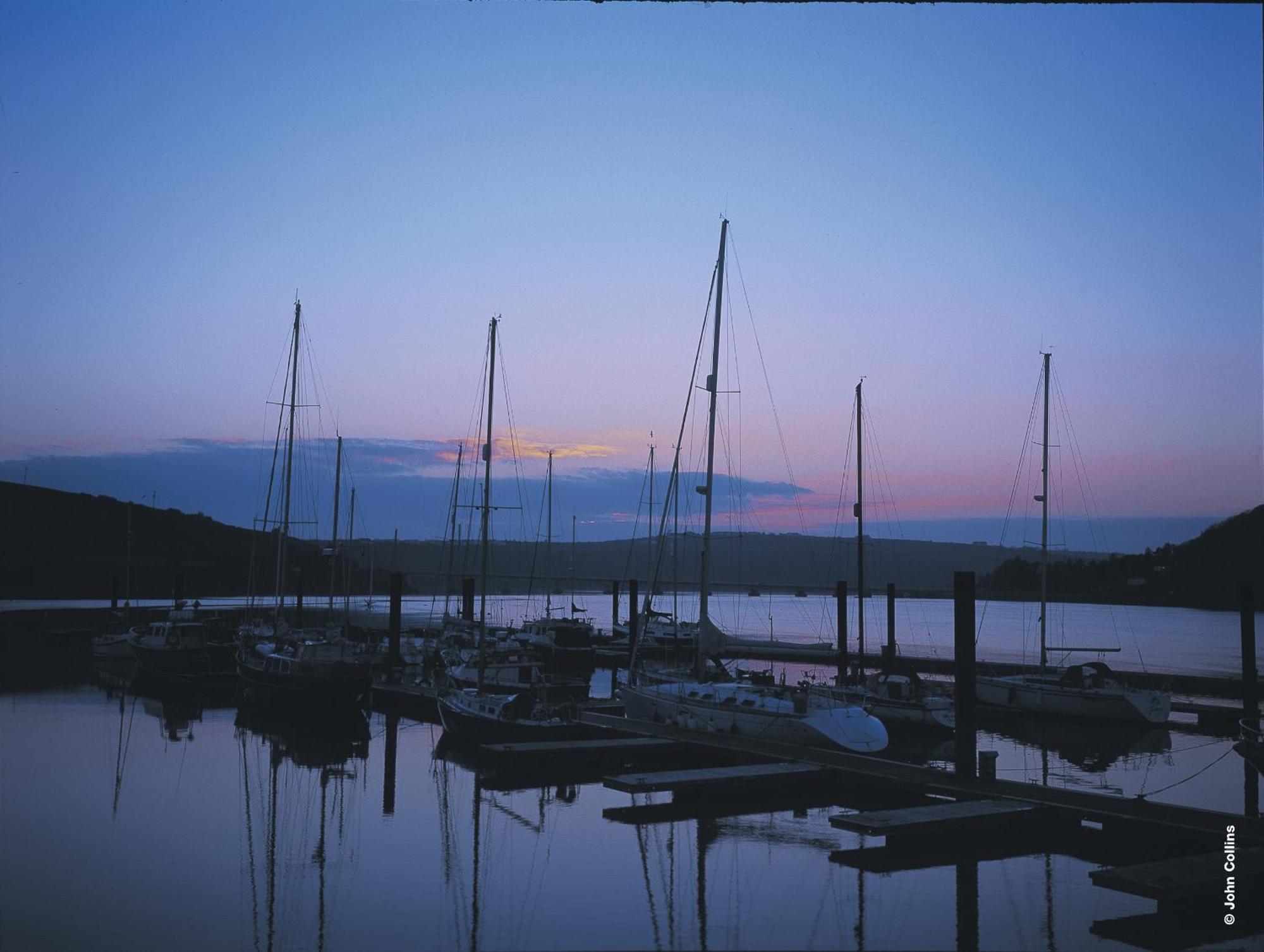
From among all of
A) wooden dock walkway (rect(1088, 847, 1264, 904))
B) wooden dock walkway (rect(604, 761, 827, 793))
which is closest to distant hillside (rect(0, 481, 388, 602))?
wooden dock walkway (rect(604, 761, 827, 793))

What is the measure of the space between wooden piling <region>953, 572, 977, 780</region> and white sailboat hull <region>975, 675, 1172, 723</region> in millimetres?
15809

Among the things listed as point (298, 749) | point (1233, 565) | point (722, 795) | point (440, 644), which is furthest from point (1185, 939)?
point (1233, 565)

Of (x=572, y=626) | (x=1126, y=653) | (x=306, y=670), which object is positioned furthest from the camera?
(x=1126, y=653)

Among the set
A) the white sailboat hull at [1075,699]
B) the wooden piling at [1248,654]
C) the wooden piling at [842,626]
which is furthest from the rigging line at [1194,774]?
the wooden piling at [842,626]

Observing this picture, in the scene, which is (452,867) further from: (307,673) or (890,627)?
(890,627)

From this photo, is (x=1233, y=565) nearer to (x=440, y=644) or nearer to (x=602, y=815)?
(x=440, y=644)

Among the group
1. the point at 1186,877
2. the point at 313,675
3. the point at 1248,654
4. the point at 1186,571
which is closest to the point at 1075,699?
the point at 1248,654

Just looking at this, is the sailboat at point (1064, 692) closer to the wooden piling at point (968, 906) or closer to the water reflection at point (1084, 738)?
the water reflection at point (1084, 738)

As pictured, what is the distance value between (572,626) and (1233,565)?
146 meters

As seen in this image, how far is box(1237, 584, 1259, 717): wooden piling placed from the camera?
3481 cm

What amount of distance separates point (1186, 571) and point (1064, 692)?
179m

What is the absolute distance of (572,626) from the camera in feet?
225

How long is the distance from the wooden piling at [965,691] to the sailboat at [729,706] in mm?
4562

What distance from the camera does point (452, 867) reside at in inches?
785
